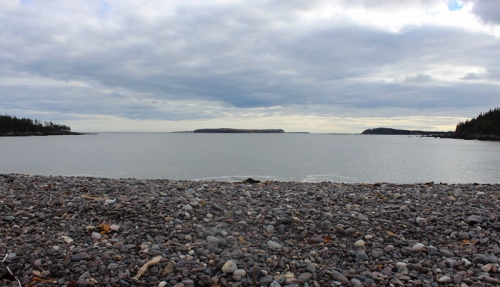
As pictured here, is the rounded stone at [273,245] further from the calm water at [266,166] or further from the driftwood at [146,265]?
the calm water at [266,166]

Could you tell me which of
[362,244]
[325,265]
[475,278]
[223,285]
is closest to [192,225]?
[223,285]

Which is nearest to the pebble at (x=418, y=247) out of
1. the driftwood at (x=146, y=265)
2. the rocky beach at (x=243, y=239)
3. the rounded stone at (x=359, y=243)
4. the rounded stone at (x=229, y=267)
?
the rocky beach at (x=243, y=239)

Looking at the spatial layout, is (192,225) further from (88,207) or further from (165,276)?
(88,207)

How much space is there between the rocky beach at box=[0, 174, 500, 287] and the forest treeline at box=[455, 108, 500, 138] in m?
162

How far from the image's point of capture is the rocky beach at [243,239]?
224 inches

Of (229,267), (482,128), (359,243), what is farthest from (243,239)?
(482,128)

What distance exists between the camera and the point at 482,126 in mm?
151375

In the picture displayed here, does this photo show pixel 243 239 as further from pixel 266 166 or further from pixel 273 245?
pixel 266 166

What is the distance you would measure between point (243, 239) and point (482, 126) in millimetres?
180274

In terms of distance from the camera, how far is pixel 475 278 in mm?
5664

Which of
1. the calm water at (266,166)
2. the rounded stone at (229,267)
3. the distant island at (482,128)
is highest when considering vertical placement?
the distant island at (482,128)

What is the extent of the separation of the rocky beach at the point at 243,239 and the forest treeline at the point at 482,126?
6384 inches

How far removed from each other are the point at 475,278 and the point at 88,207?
9131 millimetres

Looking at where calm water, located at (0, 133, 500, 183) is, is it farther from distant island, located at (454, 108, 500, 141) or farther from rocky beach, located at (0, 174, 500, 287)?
distant island, located at (454, 108, 500, 141)
